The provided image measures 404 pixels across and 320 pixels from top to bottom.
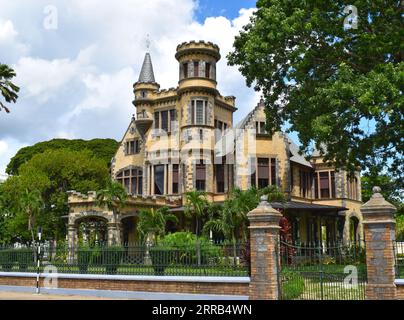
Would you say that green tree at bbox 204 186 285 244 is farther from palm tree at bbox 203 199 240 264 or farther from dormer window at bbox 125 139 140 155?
dormer window at bbox 125 139 140 155

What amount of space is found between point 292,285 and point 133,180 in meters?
27.8

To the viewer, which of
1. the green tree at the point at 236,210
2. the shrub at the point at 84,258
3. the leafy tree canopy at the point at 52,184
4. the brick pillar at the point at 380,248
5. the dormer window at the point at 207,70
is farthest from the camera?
the leafy tree canopy at the point at 52,184

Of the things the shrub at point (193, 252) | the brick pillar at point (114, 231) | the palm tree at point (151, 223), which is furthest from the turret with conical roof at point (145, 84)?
the shrub at point (193, 252)

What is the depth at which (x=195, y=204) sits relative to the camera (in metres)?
32.3

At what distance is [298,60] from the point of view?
68.6ft

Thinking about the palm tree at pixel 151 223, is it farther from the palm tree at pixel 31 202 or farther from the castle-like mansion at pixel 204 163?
the palm tree at pixel 31 202

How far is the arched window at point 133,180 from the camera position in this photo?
40594 millimetres

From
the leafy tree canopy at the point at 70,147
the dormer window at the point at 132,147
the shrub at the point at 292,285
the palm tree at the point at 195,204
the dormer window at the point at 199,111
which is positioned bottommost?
the shrub at the point at 292,285

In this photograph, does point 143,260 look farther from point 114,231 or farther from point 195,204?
point 114,231

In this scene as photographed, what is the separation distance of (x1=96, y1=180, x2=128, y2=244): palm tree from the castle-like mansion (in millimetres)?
646

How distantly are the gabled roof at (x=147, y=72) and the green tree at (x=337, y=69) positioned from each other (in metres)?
21.1

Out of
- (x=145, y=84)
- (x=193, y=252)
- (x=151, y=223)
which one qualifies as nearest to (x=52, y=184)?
(x=145, y=84)

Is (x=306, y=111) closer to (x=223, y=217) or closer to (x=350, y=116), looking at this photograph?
(x=350, y=116)

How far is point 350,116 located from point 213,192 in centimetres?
1861
